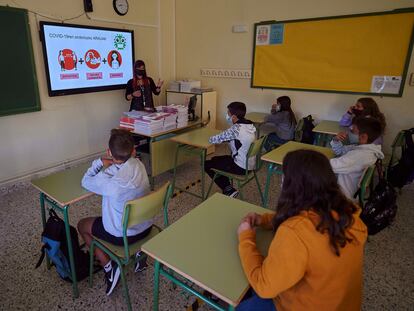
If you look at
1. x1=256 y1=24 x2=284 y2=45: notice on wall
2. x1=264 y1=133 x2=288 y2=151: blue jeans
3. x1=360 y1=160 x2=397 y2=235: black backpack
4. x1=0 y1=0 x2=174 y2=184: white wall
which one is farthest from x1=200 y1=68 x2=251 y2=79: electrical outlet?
x1=360 y1=160 x2=397 y2=235: black backpack

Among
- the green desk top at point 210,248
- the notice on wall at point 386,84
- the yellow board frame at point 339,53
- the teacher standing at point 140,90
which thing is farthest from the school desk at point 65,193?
the notice on wall at point 386,84

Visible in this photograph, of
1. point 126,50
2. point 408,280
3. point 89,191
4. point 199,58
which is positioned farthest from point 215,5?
point 408,280

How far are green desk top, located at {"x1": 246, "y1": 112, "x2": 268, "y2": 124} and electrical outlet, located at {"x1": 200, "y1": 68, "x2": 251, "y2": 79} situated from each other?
0.65m

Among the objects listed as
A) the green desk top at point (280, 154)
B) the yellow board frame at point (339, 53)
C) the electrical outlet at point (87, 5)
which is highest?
the electrical outlet at point (87, 5)

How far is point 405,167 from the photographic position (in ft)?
10.6

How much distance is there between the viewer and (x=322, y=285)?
3.33 feet

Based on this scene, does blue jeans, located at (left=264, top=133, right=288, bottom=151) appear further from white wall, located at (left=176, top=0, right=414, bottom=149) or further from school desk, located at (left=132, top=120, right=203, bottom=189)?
school desk, located at (left=132, top=120, right=203, bottom=189)

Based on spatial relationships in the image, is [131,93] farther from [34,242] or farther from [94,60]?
[34,242]

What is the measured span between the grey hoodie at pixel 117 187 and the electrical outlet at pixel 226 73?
3.50m

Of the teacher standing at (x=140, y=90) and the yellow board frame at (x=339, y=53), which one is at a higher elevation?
the yellow board frame at (x=339, y=53)

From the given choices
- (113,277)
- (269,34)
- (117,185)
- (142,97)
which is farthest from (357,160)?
(142,97)

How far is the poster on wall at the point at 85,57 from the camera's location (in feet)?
11.6

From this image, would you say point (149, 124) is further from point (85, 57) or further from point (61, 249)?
point (61, 249)

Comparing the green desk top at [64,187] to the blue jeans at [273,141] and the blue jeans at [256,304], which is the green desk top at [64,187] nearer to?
the blue jeans at [256,304]
